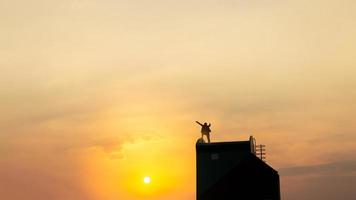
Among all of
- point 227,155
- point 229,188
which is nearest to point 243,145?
point 227,155

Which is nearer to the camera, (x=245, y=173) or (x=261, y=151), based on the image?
(x=245, y=173)

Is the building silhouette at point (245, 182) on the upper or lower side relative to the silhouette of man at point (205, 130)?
lower

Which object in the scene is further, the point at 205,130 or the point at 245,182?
the point at 205,130

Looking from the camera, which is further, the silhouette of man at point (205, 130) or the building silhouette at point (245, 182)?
the silhouette of man at point (205, 130)

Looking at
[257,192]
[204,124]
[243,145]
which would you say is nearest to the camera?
[257,192]

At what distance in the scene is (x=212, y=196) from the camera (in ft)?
201

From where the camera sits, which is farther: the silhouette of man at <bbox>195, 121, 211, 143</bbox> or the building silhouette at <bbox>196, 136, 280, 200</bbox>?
the silhouette of man at <bbox>195, 121, 211, 143</bbox>

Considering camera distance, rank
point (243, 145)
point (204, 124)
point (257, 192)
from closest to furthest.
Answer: point (257, 192), point (243, 145), point (204, 124)

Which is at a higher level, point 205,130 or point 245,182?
point 205,130

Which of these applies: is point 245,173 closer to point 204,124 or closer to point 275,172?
point 275,172

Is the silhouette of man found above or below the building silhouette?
above

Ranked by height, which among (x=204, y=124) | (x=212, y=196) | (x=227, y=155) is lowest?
(x=212, y=196)

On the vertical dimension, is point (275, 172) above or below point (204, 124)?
below

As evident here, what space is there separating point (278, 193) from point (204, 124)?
15.6m
